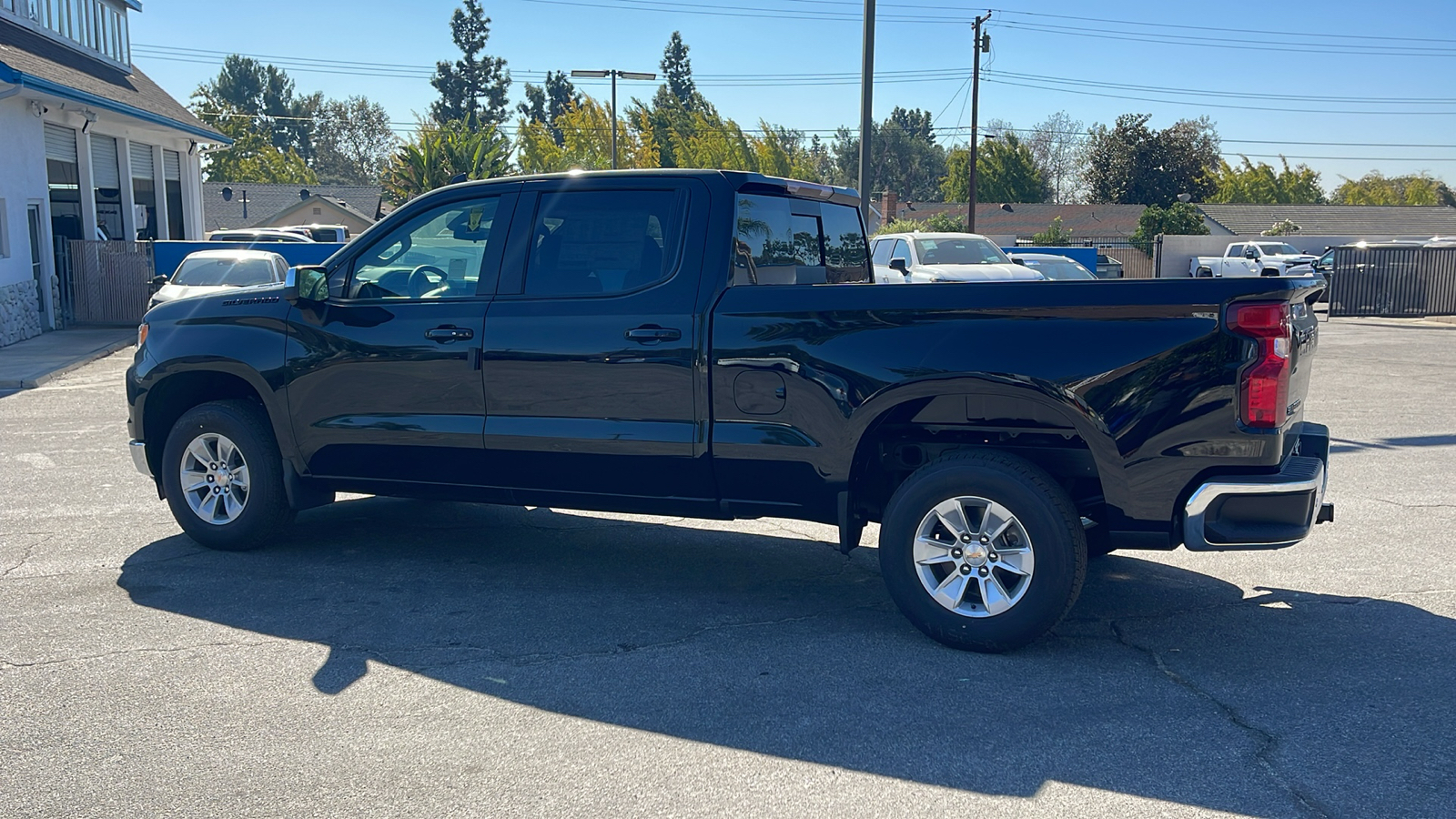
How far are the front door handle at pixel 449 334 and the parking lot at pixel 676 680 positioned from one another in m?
1.26

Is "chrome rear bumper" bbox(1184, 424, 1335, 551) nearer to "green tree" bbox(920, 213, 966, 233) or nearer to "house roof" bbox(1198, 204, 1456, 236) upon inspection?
"green tree" bbox(920, 213, 966, 233)

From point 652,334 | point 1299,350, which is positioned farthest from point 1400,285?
point 652,334

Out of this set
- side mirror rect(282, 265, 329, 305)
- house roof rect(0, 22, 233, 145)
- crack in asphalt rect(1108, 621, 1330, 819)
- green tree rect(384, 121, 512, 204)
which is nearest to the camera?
crack in asphalt rect(1108, 621, 1330, 819)

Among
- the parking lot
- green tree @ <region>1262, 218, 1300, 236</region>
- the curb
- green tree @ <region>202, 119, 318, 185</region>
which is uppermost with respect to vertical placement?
green tree @ <region>202, 119, 318, 185</region>

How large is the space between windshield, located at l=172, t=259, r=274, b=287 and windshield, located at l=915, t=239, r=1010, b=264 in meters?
11.0

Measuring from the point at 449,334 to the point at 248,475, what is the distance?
1.55m

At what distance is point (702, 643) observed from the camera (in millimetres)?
5250

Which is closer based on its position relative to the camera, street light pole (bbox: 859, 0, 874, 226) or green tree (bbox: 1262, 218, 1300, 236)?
street light pole (bbox: 859, 0, 874, 226)

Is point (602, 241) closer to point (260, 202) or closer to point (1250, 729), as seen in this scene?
point (1250, 729)

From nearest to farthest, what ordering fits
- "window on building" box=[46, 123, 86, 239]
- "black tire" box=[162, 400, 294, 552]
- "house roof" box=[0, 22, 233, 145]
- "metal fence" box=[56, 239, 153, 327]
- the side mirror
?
the side mirror, "black tire" box=[162, 400, 294, 552], "house roof" box=[0, 22, 233, 145], "metal fence" box=[56, 239, 153, 327], "window on building" box=[46, 123, 86, 239]

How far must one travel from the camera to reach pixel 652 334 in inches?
220

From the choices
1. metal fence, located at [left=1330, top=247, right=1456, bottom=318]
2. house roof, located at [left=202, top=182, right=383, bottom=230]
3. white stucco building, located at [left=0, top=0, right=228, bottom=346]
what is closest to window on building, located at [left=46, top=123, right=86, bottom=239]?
white stucco building, located at [left=0, top=0, right=228, bottom=346]

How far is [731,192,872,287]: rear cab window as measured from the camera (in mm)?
5785

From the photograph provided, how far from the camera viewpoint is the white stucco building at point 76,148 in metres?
21.0
